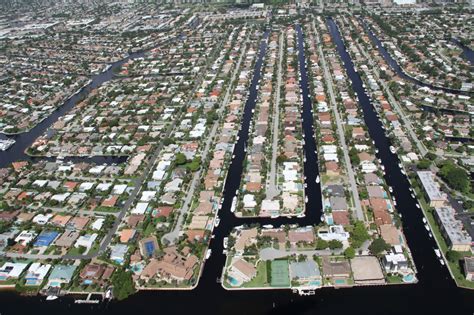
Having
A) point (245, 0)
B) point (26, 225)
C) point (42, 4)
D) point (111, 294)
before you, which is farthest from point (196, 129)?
point (42, 4)

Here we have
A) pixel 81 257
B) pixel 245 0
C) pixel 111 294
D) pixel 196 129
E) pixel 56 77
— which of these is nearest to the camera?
pixel 111 294

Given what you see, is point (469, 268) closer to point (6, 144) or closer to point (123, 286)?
point (123, 286)

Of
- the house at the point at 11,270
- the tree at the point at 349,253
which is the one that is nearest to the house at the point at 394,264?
the tree at the point at 349,253

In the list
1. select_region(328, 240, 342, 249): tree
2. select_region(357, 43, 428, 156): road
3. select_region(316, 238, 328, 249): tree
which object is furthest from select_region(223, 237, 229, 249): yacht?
select_region(357, 43, 428, 156): road

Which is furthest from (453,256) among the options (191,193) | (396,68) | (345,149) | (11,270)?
(396,68)

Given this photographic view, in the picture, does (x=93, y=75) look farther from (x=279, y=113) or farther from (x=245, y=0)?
(x=245, y=0)

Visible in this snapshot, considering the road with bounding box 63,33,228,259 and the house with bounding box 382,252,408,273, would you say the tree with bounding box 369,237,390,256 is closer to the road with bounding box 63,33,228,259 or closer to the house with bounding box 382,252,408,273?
the house with bounding box 382,252,408,273

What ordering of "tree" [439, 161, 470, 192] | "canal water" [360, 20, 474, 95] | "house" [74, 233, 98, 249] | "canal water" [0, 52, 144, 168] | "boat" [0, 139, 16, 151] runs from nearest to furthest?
"house" [74, 233, 98, 249] < "tree" [439, 161, 470, 192] < "canal water" [0, 52, 144, 168] < "boat" [0, 139, 16, 151] < "canal water" [360, 20, 474, 95]
